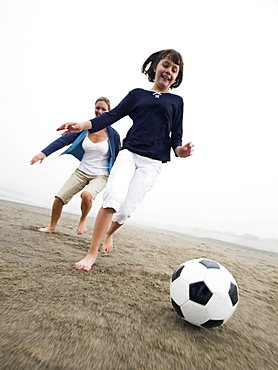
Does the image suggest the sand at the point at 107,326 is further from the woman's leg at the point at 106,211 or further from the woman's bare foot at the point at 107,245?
the woman's bare foot at the point at 107,245

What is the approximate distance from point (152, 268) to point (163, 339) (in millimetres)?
1373

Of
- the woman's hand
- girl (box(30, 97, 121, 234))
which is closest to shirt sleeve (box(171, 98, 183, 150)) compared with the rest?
the woman's hand

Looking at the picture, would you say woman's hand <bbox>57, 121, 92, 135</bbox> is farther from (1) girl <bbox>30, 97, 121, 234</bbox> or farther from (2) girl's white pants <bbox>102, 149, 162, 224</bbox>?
(1) girl <bbox>30, 97, 121, 234</bbox>

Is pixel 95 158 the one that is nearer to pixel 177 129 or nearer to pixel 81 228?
pixel 81 228

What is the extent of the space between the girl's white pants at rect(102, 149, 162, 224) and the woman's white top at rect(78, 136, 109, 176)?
111cm

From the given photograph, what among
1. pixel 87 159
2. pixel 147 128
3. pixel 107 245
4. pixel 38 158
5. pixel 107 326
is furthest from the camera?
pixel 87 159

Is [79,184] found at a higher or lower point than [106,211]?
higher

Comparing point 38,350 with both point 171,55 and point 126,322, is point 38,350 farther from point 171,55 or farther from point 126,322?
point 171,55

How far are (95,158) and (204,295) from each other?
2.67 metres

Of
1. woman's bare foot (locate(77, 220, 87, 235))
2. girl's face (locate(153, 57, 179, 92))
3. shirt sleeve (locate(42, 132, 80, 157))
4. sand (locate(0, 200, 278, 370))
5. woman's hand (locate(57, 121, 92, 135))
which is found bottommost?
sand (locate(0, 200, 278, 370))

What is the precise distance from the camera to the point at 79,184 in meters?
3.51

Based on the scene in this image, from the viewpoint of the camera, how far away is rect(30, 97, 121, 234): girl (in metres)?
3.45

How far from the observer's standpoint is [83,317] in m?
1.22

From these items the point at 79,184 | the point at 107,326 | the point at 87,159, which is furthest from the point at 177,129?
the point at 107,326
